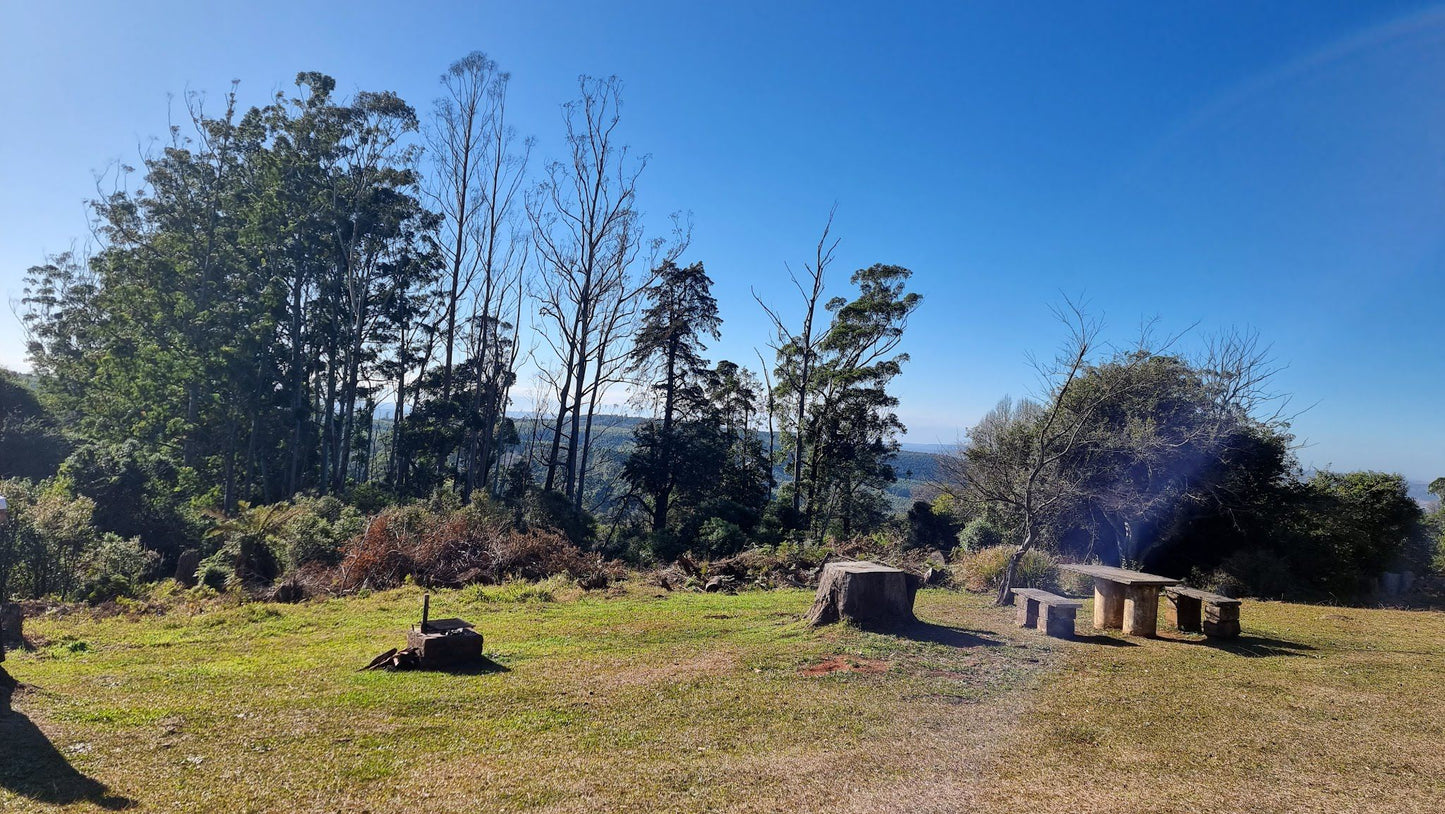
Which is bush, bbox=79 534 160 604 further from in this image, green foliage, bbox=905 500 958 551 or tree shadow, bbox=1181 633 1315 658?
green foliage, bbox=905 500 958 551

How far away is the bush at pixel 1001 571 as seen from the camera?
12.6 m

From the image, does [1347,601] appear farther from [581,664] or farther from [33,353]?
[33,353]

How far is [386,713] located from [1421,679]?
998cm

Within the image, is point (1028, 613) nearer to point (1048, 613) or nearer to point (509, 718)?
point (1048, 613)

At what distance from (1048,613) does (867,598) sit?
239 cm

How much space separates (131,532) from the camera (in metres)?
14.8

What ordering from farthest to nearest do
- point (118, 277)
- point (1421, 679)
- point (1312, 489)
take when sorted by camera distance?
point (118, 277) → point (1312, 489) → point (1421, 679)

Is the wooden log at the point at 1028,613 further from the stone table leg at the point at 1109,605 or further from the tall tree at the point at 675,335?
the tall tree at the point at 675,335

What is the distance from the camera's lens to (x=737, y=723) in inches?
209

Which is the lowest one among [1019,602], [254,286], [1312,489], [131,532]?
[131,532]

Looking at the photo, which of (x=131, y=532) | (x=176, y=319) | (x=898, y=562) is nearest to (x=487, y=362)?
(x=176, y=319)

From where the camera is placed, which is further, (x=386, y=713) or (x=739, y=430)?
(x=739, y=430)

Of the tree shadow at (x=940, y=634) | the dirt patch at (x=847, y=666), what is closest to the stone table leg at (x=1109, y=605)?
the tree shadow at (x=940, y=634)

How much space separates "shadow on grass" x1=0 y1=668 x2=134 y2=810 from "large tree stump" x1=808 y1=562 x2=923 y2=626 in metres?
6.85
